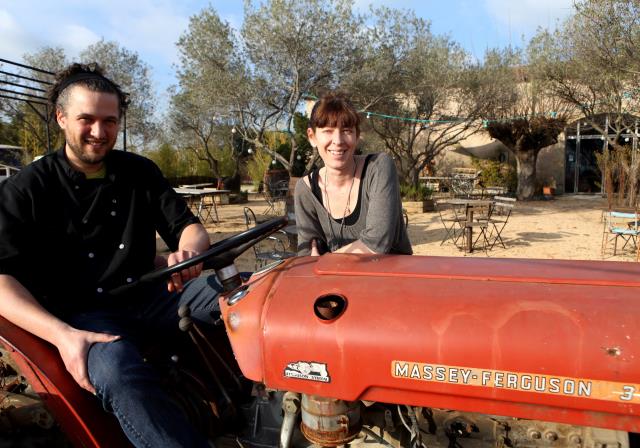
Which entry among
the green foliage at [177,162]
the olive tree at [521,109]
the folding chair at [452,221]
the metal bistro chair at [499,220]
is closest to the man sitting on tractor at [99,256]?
the folding chair at [452,221]

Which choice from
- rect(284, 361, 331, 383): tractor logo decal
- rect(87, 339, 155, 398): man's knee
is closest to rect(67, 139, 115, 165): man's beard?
rect(87, 339, 155, 398): man's knee

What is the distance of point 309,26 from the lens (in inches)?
554

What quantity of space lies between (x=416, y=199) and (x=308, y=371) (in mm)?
14664

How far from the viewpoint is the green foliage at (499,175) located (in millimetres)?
19453

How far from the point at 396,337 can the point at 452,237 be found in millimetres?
9190

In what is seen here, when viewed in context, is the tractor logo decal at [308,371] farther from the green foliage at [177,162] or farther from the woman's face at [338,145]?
the green foliage at [177,162]

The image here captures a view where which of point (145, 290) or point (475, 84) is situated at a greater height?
point (475, 84)

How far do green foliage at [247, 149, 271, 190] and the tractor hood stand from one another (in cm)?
2090

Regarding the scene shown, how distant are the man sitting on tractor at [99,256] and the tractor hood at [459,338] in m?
0.39

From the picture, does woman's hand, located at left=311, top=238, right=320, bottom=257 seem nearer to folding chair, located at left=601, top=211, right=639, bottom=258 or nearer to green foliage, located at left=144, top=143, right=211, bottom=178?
folding chair, located at left=601, top=211, right=639, bottom=258

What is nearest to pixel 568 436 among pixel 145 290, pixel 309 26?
pixel 145 290

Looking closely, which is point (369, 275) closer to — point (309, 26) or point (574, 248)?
point (574, 248)

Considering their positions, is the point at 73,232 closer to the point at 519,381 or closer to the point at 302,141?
the point at 519,381

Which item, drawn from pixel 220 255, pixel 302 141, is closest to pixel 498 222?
pixel 220 255
